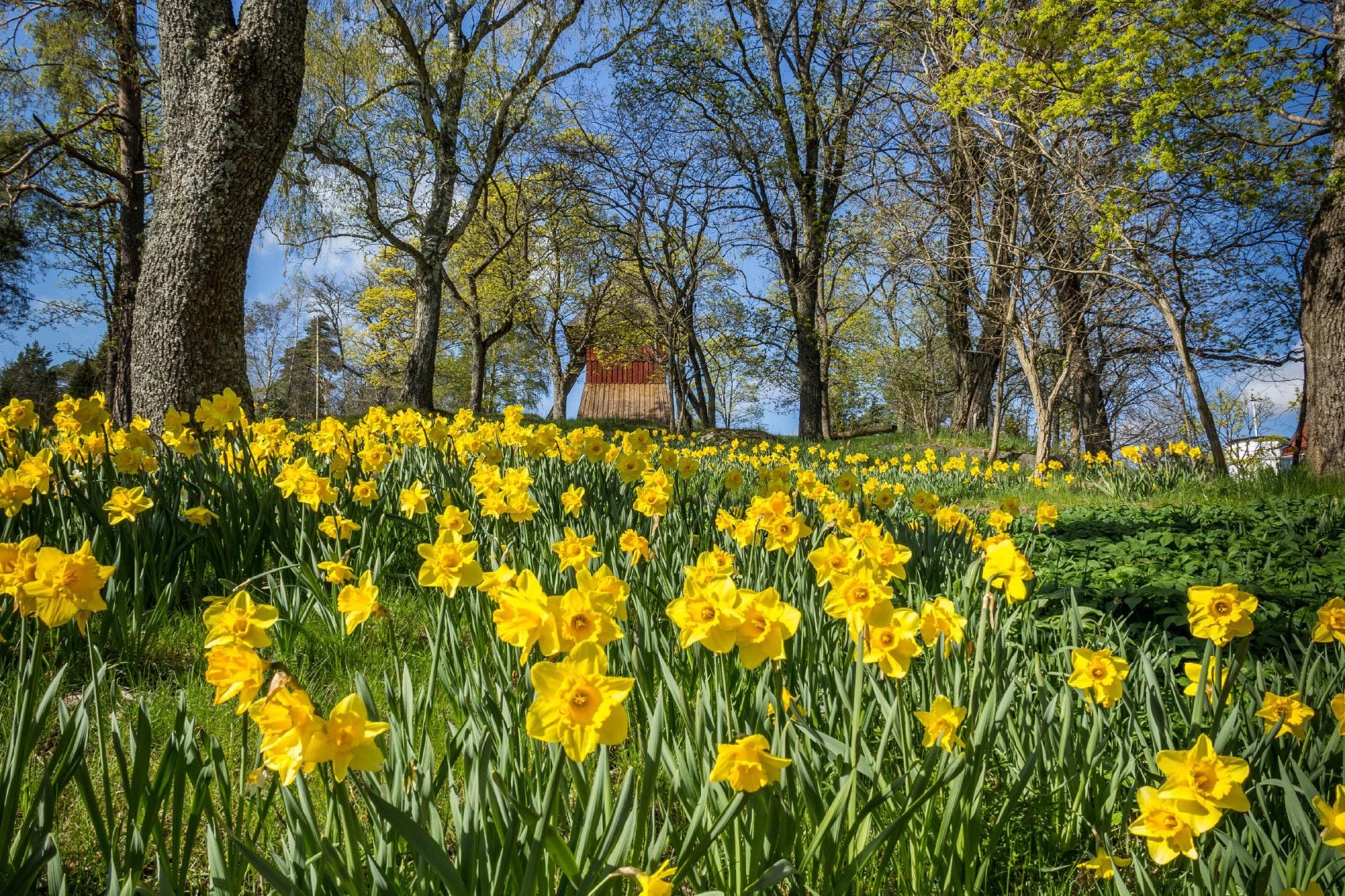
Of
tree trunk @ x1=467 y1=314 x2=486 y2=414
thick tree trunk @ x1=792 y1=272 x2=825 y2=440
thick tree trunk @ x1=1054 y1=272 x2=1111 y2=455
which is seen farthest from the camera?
tree trunk @ x1=467 y1=314 x2=486 y2=414

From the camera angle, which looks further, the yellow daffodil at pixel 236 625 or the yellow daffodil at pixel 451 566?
the yellow daffodil at pixel 451 566

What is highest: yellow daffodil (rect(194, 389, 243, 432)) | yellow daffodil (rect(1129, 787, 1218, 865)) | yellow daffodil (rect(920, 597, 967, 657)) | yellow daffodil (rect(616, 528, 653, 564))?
yellow daffodil (rect(194, 389, 243, 432))

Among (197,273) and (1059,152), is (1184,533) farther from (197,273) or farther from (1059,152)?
(197,273)

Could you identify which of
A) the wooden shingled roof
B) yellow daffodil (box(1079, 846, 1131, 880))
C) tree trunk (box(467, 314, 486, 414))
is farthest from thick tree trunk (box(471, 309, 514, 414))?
yellow daffodil (box(1079, 846, 1131, 880))

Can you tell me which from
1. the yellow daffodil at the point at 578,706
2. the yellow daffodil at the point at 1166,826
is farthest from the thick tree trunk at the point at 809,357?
the yellow daffodil at the point at 578,706

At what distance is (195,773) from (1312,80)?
30.6 feet

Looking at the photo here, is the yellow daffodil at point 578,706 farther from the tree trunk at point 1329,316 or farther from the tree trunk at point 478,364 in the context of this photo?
the tree trunk at point 478,364

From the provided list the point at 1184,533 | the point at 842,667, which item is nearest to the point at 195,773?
the point at 842,667

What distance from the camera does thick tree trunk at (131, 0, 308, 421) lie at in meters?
4.68

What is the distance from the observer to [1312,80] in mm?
6352

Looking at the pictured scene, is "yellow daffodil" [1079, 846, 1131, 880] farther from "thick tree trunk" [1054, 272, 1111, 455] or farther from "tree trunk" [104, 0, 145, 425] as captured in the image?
"tree trunk" [104, 0, 145, 425]

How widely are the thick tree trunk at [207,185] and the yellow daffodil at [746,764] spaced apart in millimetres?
5133

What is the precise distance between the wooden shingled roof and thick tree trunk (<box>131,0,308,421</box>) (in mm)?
25739

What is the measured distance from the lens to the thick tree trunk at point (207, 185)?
468 centimetres
